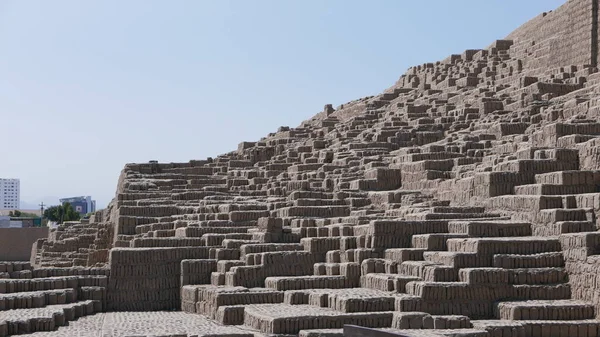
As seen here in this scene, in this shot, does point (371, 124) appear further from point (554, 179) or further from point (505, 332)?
point (505, 332)

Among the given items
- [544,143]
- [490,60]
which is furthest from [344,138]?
[544,143]

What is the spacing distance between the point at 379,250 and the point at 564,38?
21.1 m

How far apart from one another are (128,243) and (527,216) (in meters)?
10.9

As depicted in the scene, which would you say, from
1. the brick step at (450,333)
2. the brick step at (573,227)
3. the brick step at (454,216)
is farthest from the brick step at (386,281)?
the brick step at (573,227)

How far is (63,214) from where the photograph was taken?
→ 246ft

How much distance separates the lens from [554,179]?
59.7 ft

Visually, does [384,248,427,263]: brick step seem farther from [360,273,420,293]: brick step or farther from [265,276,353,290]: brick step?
[265,276,353,290]: brick step

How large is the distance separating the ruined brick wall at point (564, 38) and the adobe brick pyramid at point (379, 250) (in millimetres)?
2301

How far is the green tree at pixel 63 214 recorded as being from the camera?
73.1 m

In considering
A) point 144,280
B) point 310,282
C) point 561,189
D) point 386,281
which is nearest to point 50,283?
point 144,280

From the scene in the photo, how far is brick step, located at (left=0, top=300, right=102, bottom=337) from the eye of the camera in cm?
1423

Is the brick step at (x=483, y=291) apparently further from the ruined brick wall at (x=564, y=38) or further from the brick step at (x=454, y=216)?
the ruined brick wall at (x=564, y=38)

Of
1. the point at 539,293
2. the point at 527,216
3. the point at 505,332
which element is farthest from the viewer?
the point at 527,216

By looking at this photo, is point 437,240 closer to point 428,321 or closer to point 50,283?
point 428,321
